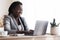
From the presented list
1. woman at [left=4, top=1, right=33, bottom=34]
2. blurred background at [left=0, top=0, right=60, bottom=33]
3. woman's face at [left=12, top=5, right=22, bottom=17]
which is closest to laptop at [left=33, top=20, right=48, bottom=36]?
woman at [left=4, top=1, right=33, bottom=34]

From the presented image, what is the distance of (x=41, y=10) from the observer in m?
4.01

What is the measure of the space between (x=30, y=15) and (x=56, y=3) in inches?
29.4

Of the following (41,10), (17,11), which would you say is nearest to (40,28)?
(17,11)

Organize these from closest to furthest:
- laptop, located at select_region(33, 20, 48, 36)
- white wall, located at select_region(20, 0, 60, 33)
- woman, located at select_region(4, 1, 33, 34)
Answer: laptop, located at select_region(33, 20, 48, 36) < woman, located at select_region(4, 1, 33, 34) < white wall, located at select_region(20, 0, 60, 33)

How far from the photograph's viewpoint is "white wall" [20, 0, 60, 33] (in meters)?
3.84

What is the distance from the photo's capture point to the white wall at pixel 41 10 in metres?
3.84

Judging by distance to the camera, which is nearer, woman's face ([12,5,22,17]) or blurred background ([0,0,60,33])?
woman's face ([12,5,22,17])

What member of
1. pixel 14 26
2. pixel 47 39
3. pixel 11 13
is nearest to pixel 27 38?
pixel 47 39

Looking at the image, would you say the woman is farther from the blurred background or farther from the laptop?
the blurred background

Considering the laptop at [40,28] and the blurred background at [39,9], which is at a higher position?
the blurred background at [39,9]

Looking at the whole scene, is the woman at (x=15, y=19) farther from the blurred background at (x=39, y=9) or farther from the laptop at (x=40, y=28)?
the blurred background at (x=39, y=9)

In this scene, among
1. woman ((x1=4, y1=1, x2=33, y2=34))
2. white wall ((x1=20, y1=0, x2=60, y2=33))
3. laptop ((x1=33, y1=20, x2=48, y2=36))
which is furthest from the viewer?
white wall ((x1=20, y1=0, x2=60, y2=33))

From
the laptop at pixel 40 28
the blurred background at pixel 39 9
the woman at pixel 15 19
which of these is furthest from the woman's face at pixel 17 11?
the blurred background at pixel 39 9

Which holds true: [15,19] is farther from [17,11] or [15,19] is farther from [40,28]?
[40,28]
